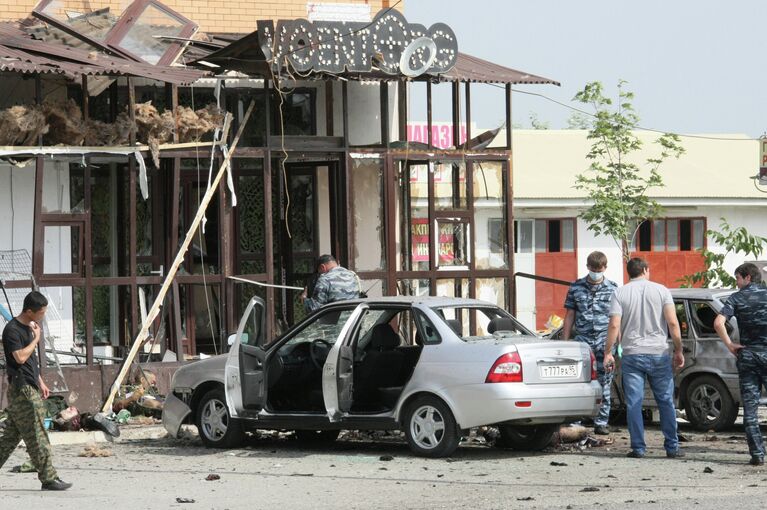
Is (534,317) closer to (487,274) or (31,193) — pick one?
(487,274)

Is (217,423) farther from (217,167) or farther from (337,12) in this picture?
(337,12)

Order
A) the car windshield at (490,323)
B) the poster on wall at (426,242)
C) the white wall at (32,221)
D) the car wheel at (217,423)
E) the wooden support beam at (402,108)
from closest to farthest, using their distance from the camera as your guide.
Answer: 1. the car windshield at (490,323)
2. the car wheel at (217,423)
3. the white wall at (32,221)
4. the poster on wall at (426,242)
5. the wooden support beam at (402,108)

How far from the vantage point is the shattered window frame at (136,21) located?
18.7m

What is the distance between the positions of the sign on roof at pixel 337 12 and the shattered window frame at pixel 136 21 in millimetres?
1886

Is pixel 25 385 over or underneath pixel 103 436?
over

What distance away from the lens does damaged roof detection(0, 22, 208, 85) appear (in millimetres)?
16359

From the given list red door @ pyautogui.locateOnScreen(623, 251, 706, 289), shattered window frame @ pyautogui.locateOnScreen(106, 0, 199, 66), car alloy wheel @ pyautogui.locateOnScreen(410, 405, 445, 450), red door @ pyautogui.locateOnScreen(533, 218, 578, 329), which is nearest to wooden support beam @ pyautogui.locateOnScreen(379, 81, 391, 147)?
shattered window frame @ pyautogui.locateOnScreen(106, 0, 199, 66)

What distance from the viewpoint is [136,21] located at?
19.0 metres

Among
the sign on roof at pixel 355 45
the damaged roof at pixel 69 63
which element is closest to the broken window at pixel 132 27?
the damaged roof at pixel 69 63

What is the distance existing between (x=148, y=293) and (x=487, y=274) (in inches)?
184

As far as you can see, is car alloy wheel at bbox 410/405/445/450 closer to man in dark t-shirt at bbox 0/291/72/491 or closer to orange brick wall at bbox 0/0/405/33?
man in dark t-shirt at bbox 0/291/72/491

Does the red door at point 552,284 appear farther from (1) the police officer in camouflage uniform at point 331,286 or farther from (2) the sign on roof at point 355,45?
(1) the police officer in camouflage uniform at point 331,286

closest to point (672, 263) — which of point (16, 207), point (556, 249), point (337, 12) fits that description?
point (556, 249)

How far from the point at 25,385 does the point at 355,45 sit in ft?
26.2
